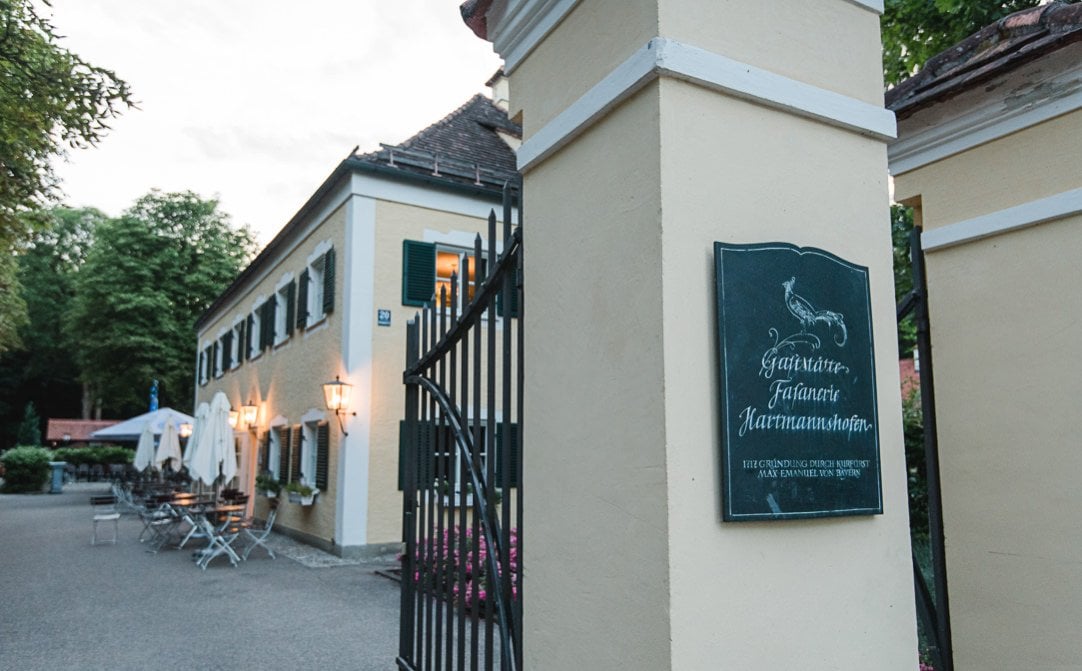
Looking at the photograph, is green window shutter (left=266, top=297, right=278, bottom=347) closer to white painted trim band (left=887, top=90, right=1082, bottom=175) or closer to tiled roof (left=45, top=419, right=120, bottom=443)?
white painted trim band (left=887, top=90, right=1082, bottom=175)

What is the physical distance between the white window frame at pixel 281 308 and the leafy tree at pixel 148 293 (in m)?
19.9

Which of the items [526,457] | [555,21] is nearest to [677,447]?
→ [526,457]

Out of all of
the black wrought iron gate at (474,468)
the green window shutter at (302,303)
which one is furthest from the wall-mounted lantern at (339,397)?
the black wrought iron gate at (474,468)

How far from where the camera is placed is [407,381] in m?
4.18

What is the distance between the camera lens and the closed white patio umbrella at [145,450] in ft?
67.9

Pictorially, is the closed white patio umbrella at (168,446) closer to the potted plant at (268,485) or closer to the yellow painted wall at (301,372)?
the yellow painted wall at (301,372)

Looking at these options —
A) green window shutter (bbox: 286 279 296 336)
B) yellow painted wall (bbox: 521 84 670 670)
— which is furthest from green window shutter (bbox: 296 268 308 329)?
yellow painted wall (bbox: 521 84 670 670)

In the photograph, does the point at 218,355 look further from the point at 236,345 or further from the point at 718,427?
the point at 718,427

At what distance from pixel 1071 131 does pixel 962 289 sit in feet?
2.43

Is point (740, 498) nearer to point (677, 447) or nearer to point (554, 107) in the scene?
point (677, 447)

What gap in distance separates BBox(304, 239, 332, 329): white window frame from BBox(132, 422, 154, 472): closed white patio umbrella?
8889 millimetres

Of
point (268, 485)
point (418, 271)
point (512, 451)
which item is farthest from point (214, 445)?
point (512, 451)

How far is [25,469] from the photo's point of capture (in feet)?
93.2

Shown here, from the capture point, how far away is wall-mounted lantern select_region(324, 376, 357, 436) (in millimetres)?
12422
